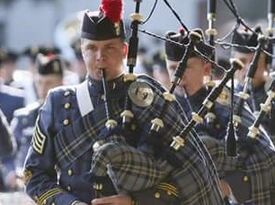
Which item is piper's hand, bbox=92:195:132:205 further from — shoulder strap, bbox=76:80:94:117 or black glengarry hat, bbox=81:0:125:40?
black glengarry hat, bbox=81:0:125:40

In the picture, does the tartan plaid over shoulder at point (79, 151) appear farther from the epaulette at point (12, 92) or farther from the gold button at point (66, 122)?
the epaulette at point (12, 92)

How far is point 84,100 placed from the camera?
18.8 ft

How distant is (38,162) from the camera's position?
18.7 feet

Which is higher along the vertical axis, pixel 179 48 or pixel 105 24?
pixel 105 24

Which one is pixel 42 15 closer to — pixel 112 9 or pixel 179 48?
pixel 179 48

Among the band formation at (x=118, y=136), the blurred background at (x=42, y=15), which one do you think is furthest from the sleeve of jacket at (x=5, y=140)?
the blurred background at (x=42, y=15)

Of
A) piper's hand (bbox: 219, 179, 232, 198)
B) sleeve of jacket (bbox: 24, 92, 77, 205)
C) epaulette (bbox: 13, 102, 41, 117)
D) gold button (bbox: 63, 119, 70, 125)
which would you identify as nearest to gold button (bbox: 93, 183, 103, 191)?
sleeve of jacket (bbox: 24, 92, 77, 205)

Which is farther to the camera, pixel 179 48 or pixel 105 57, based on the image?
pixel 179 48

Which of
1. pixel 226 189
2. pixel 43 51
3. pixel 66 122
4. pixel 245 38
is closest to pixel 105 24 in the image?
pixel 66 122

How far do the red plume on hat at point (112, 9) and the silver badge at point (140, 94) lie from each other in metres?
0.33

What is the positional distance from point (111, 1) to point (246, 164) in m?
1.68

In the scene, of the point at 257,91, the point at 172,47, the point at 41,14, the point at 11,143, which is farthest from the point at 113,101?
the point at 41,14

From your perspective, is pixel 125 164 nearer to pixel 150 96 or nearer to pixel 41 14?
pixel 150 96

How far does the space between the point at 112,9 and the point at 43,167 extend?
838 mm
